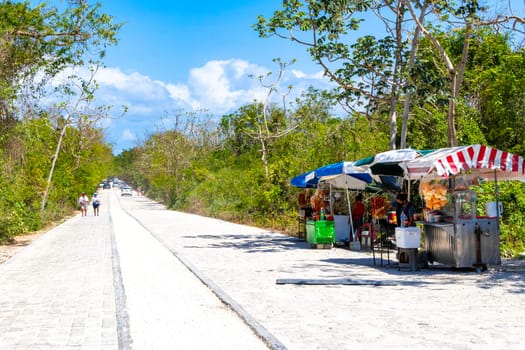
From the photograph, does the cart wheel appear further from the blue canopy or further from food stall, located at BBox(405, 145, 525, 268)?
the blue canopy

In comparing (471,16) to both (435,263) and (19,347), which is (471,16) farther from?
(19,347)

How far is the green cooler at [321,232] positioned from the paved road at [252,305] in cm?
185

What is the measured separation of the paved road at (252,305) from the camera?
679 cm

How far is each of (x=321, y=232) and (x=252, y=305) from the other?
866cm

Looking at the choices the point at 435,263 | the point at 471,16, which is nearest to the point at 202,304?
the point at 435,263

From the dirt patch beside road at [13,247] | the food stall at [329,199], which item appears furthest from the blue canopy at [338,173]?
the dirt patch beside road at [13,247]

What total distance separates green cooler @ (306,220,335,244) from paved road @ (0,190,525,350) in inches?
72.7

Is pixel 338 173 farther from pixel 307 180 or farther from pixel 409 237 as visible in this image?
pixel 409 237

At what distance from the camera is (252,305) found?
349 inches

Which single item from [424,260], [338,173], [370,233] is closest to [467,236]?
[424,260]

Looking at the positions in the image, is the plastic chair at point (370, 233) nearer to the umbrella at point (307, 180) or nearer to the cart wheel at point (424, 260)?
the umbrella at point (307, 180)

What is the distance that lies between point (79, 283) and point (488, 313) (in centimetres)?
715

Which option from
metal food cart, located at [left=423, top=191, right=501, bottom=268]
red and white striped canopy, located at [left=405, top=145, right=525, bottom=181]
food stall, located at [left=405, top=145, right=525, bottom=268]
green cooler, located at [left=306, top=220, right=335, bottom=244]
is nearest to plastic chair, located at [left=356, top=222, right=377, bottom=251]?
green cooler, located at [left=306, top=220, right=335, bottom=244]

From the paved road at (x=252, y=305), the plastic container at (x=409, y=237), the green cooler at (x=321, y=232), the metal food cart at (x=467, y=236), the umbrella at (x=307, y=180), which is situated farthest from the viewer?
the umbrella at (x=307, y=180)
